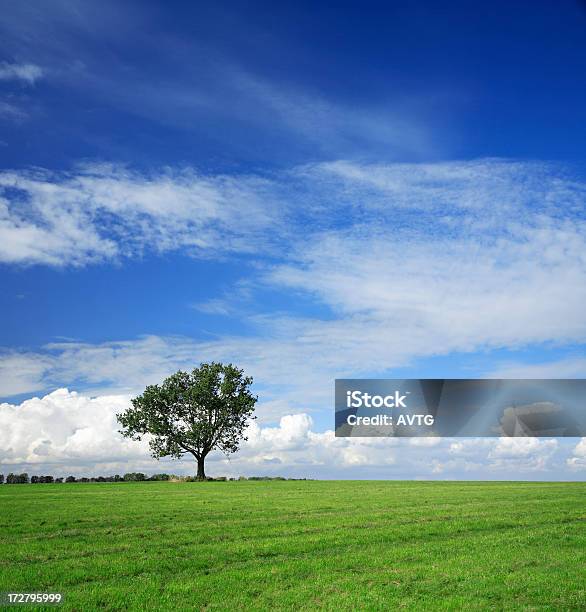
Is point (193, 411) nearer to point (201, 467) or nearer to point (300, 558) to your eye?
point (201, 467)

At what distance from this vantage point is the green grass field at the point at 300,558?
48.4 feet

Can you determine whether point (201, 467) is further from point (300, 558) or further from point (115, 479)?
point (300, 558)

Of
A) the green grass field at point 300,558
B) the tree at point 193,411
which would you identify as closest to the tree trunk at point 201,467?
the tree at point 193,411

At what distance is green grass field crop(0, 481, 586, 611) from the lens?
48.4 ft

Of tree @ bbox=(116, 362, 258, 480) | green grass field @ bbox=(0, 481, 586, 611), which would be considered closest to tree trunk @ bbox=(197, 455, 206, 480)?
tree @ bbox=(116, 362, 258, 480)

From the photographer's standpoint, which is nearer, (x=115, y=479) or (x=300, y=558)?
(x=300, y=558)

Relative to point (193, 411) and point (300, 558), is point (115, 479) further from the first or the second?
point (300, 558)

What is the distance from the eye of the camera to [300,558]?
18719 millimetres

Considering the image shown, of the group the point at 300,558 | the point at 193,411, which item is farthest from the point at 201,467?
the point at 300,558

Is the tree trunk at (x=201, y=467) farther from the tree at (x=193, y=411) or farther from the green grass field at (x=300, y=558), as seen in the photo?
the green grass field at (x=300, y=558)

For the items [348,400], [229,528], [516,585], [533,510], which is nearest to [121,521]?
[229,528]

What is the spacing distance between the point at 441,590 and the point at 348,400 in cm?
3927

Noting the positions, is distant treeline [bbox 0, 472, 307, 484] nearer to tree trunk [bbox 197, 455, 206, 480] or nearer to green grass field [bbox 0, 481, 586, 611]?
tree trunk [bbox 197, 455, 206, 480]

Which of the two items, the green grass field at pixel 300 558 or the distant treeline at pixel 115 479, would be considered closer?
the green grass field at pixel 300 558
